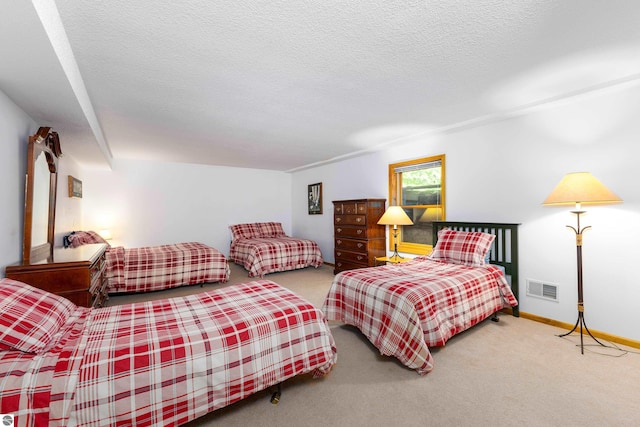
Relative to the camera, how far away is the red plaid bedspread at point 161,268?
13.5ft

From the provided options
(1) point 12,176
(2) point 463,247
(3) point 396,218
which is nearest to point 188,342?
(1) point 12,176

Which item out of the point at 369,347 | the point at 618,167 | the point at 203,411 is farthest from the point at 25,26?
the point at 618,167

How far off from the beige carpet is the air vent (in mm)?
495

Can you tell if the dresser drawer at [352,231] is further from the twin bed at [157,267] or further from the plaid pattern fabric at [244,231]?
the plaid pattern fabric at [244,231]

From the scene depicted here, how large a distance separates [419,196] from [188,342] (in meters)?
3.93

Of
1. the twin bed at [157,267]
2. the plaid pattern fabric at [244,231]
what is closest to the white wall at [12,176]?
the twin bed at [157,267]

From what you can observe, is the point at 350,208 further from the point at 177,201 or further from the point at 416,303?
the point at 177,201

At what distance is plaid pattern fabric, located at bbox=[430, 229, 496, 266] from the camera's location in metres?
3.13

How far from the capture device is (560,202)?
2.46 metres

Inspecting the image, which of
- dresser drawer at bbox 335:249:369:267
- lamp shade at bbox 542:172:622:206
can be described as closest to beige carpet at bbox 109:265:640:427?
lamp shade at bbox 542:172:622:206

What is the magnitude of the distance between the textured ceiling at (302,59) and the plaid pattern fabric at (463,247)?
1420 millimetres

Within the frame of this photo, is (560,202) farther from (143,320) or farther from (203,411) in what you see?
(143,320)

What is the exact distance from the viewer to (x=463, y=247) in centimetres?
325

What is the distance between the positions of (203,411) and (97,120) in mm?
3486
